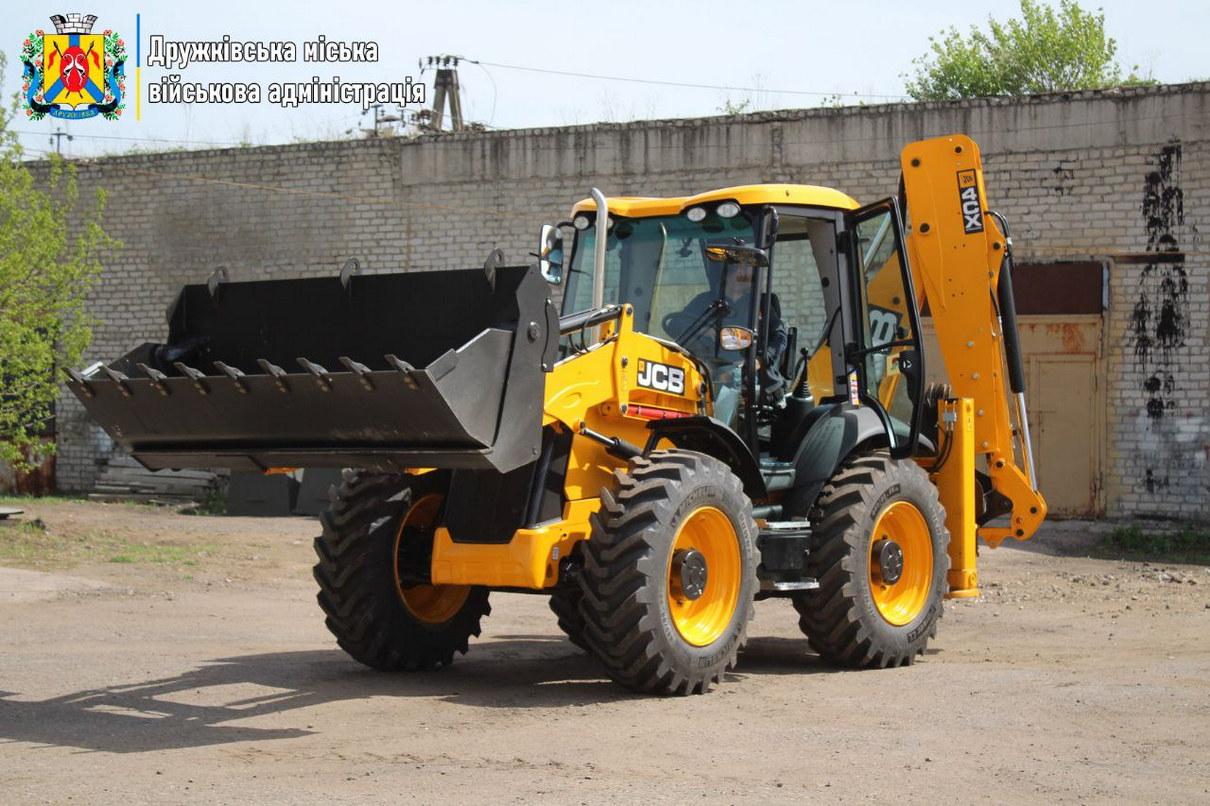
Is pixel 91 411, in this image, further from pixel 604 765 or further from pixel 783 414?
pixel 783 414

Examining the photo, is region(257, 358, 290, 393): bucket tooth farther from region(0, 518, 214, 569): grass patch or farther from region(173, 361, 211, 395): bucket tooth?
region(0, 518, 214, 569): grass patch

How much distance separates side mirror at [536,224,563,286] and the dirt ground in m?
2.36

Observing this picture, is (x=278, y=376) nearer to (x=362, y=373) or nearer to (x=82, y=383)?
(x=362, y=373)

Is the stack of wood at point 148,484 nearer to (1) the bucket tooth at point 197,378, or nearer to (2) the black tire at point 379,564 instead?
(2) the black tire at point 379,564

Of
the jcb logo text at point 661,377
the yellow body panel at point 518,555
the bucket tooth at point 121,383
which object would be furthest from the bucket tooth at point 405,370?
the jcb logo text at point 661,377

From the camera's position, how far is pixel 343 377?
6812 millimetres

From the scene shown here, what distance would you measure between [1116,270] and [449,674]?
463 inches

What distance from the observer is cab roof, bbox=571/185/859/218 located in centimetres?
884

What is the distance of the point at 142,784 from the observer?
5602 millimetres

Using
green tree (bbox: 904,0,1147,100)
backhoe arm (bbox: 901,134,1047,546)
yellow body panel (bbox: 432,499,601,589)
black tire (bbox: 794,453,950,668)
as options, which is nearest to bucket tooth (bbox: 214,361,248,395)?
yellow body panel (bbox: 432,499,601,589)

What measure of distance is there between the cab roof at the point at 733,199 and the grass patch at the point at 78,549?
7.80m

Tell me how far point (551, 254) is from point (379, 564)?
2035 mm

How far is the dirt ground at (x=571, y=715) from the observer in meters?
5.65

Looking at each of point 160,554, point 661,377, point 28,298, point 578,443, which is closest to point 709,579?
point 578,443
